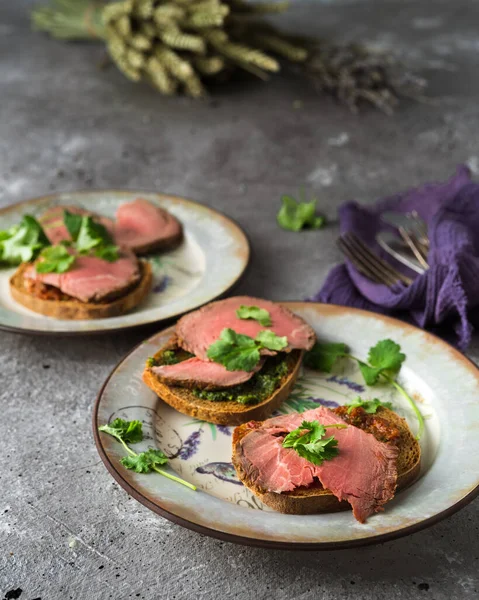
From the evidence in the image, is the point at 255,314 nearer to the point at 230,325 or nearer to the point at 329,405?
the point at 230,325

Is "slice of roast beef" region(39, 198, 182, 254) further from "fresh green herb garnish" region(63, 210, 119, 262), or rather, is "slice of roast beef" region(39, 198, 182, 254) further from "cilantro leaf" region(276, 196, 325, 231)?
"cilantro leaf" region(276, 196, 325, 231)

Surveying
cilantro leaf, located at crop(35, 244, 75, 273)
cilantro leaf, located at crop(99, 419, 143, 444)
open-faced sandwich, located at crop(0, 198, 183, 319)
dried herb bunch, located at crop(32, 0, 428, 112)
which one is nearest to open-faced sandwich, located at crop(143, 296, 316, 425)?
cilantro leaf, located at crop(99, 419, 143, 444)

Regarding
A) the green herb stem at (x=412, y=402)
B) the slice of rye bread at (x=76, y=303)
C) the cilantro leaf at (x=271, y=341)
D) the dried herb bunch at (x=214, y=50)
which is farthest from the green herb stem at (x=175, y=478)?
the dried herb bunch at (x=214, y=50)

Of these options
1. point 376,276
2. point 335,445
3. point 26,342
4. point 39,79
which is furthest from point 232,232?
point 39,79

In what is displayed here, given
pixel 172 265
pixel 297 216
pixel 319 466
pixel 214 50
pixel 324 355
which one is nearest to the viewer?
pixel 319 466

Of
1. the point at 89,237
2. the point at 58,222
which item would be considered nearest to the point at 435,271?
the point at 89,237
